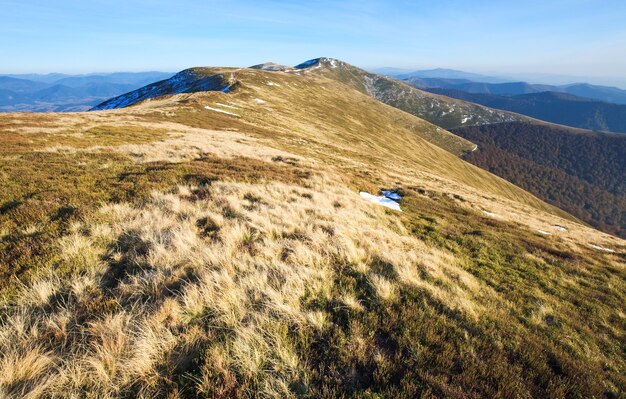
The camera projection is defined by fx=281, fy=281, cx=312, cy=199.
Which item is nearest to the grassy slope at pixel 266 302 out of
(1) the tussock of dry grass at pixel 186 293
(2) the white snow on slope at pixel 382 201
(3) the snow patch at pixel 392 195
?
(1) the tussock of dry grass at pixel 186 293

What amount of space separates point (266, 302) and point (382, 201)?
1481 centimetres

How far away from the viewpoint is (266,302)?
5.51 meters

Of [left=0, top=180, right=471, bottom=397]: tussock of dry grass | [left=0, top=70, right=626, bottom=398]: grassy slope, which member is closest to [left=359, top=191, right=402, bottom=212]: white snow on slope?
[left=0, top=70, right=626, bottom=398]: grassy slope

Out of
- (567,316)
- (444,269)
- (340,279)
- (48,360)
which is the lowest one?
(567,316)

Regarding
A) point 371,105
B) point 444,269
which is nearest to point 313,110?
point 371,105

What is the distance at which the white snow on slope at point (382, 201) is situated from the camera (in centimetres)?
1789

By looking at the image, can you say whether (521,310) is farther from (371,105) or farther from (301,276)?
(371,105)

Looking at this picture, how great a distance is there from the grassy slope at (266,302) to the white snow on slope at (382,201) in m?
3.95

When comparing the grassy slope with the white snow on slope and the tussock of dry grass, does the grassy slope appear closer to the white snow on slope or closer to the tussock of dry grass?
the tussock of dry grass

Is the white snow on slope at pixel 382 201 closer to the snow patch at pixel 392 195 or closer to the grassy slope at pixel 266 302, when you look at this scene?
the snow patch at pixel 392 195

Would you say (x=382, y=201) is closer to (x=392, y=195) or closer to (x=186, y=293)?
(x=392, y=195)

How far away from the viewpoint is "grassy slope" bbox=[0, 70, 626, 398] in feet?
13.6

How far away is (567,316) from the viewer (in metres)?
8.39

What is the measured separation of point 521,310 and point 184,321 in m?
8.71
